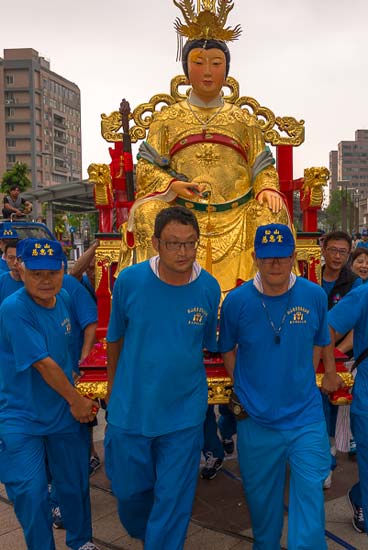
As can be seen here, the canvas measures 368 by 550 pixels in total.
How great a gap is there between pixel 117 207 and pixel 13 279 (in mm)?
1344

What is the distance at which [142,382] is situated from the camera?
2.40 m

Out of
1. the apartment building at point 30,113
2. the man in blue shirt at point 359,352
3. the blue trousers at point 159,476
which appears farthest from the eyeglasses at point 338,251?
the apartment building at point 30,113

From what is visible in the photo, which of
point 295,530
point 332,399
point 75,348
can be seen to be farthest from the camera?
point 75,348

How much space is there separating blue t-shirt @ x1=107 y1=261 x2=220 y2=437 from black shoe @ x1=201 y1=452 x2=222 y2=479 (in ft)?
5.41

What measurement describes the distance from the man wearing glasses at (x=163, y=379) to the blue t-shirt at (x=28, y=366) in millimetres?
337

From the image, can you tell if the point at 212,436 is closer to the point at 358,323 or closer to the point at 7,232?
the point at 358,323

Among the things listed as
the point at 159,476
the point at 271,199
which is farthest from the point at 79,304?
the point at 271,199

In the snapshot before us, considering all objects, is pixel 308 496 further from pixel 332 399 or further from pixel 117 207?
pixel 117 207

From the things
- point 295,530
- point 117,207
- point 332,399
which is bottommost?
point 295,530

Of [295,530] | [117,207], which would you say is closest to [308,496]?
[295,530]

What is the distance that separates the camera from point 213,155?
4.55m

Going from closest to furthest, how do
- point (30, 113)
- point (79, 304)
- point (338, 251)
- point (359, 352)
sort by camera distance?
point (359, 352) < point (79, 304) < point (338, 251) < point (30, 113)

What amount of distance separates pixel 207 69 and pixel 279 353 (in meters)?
2.93

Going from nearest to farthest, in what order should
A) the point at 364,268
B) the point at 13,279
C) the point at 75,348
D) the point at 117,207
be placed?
the point at 75,348
the point at 13,279
the point at 364,268
the point at 117,207
